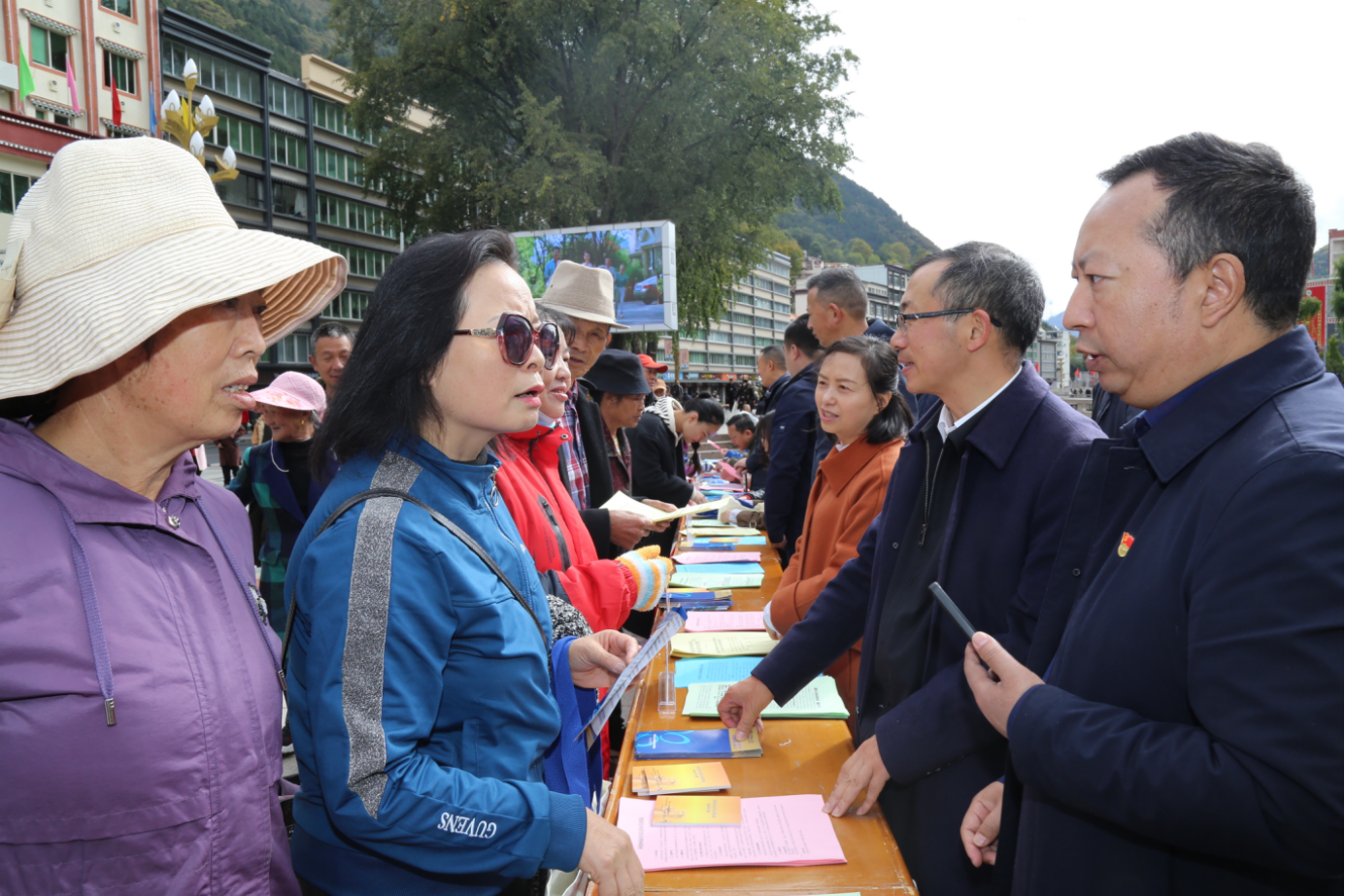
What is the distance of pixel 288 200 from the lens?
42.5m

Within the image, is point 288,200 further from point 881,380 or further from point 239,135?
point 881,380

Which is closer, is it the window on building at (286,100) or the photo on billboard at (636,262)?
the photo on billboard at (636,262)

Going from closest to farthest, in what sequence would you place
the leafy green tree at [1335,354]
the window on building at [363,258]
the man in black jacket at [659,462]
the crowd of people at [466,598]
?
the crowd of people at [466,598] → the man in black jacket at [659,462] → the window on building at [363,258] → the leafy green tree at [1335,354]

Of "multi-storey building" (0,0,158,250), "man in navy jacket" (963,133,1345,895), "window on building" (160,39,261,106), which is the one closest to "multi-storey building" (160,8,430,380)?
"window on building" (160,39,261,106)

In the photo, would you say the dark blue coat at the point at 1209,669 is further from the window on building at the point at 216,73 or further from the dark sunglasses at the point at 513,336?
the window on building at the point at 216,73

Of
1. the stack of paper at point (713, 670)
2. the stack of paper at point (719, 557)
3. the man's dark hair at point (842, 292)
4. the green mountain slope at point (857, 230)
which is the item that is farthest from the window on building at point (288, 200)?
the green mountain slope at point (857, 230)

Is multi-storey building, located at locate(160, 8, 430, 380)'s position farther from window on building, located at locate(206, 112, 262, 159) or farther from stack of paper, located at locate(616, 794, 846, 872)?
stack of paper, located at locate(616, 794, 846, 872)

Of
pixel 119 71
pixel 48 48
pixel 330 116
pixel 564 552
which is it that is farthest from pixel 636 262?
pixel 330 116

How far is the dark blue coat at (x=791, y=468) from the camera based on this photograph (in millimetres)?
4391

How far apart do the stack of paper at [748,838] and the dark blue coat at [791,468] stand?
2.65 metres

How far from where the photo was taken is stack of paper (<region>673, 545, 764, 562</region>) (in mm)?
4578

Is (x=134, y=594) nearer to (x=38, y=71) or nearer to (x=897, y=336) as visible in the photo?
(x=897, y=336)

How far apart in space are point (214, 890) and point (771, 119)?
72.5ft

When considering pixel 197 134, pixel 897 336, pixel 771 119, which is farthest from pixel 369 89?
pixel 897 336
